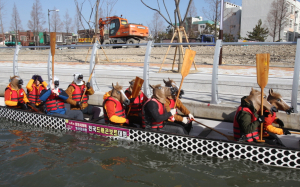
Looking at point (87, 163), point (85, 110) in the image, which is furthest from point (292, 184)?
point (85, 110)

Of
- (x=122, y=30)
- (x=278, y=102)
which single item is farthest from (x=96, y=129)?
(x=122, y=30)

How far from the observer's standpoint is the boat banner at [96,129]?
535 centimetres

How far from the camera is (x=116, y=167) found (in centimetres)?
464

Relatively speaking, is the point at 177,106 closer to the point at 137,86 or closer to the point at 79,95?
the point at 137,86

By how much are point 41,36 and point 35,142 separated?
136ft

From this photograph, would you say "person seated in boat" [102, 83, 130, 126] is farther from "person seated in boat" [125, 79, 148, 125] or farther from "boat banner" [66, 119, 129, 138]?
"person seated in boat" [125, 79, 148, 125]

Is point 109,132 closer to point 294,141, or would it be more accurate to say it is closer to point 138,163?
point 138,163

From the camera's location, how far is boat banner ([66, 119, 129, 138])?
5352 mm

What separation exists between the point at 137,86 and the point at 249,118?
2.36 metres

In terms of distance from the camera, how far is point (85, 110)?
6.91 meters

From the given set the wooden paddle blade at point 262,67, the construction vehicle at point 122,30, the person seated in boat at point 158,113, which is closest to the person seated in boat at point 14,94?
the person seated in boat at point 158,113

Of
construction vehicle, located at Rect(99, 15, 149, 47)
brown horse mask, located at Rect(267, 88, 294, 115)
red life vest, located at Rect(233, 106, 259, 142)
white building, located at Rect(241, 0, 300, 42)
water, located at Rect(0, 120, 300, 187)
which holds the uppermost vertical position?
white building, located at Rect(241, 0, 300, 42)

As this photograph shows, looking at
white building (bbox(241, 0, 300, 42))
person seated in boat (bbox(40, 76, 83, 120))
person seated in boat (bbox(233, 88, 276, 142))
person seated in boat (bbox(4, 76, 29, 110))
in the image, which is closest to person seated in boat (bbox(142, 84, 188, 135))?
person seated in boat (bbox(233, 88, 276, 142))

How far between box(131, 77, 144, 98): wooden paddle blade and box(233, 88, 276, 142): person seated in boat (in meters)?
2.10
